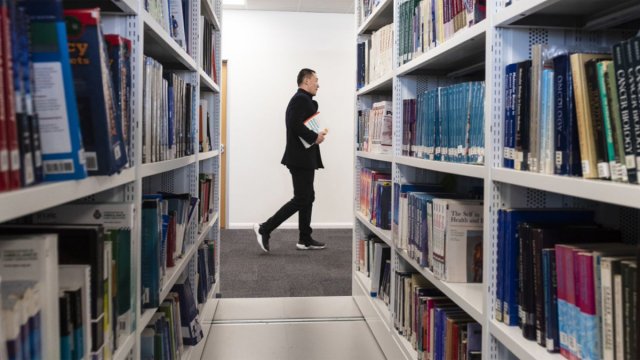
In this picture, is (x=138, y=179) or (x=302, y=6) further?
(x=302, y=6)

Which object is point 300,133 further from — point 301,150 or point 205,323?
point 205,323

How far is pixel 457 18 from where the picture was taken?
1.69 m

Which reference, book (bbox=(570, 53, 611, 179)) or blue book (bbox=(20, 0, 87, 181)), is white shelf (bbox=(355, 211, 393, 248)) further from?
blue book (bbox=(20, 0, 87, 181))

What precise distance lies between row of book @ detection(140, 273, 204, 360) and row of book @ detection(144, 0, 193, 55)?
95 cm

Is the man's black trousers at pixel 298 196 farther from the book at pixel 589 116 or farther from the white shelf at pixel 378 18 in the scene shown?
the book at pixel 589 116

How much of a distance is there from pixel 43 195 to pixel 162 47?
122 centimetres

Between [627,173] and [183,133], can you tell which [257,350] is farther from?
[627,173]

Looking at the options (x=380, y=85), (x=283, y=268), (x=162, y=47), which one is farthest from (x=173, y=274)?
(x=283, y=268)

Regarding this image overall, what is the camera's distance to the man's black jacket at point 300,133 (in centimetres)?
412

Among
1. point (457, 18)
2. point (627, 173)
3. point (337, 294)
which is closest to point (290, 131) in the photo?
point (337, 294)

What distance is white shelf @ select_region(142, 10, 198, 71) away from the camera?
55.5 inches

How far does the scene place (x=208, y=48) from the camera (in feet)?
9.44

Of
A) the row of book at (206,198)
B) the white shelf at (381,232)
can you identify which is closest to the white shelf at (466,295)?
the white shelf at (381,232)

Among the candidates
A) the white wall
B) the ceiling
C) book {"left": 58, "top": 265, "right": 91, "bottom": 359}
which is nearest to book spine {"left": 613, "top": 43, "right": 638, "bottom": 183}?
book {"left": 58, "top": 265, "right": 91, "bottom": 359}
